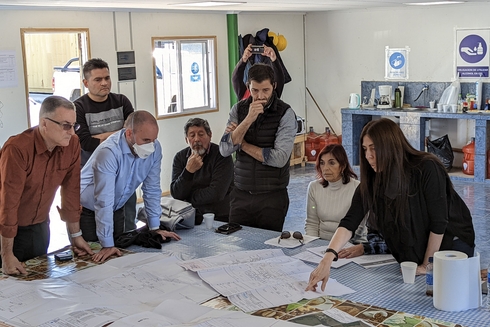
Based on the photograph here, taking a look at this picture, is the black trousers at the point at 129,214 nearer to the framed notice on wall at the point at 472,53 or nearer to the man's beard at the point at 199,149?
the man's beard at the point at 199,149

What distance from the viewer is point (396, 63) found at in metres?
9.15

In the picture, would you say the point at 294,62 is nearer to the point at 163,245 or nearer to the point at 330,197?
the point at 330,197

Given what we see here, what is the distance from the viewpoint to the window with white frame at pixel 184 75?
26.9ft

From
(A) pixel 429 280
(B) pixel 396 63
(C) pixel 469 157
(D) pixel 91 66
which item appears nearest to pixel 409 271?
(A) pixel 429 280

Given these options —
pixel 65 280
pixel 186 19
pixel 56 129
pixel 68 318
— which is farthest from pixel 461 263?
pixel 186 19

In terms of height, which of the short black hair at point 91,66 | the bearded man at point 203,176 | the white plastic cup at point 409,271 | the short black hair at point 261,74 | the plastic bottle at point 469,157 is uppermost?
the short black hair at point 91,66

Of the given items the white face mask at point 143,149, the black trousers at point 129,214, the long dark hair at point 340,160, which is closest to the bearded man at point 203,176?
the black trousers at point 129,214

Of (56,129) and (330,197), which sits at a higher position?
(56,129)

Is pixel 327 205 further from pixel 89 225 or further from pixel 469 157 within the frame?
pixel 469 157

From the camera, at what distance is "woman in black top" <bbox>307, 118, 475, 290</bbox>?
9.67 feet

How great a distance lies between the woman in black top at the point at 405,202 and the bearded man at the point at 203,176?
1.67 meters

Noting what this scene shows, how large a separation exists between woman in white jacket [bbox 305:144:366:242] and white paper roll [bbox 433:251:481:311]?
150 cm

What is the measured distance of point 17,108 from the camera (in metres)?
6.61

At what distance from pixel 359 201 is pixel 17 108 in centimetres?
455
